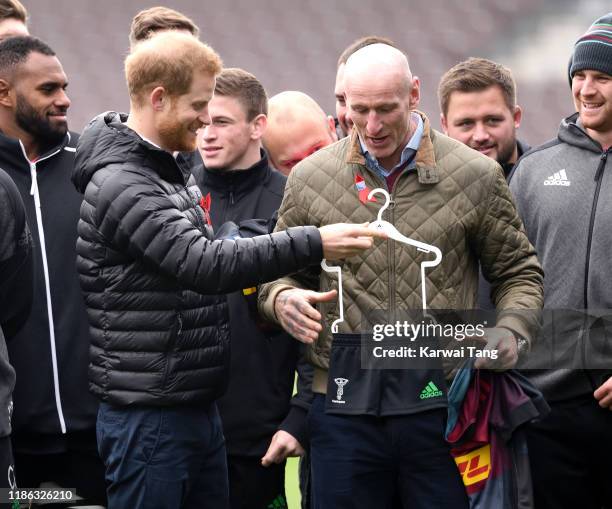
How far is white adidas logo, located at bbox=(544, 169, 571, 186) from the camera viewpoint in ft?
10.8

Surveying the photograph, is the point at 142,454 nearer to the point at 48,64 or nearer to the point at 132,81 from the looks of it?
the point at 132,81

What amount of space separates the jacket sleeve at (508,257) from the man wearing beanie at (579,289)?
0.28 m

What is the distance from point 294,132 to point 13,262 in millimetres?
1547

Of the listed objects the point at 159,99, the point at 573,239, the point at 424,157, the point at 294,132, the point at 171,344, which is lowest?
the point at 171,344

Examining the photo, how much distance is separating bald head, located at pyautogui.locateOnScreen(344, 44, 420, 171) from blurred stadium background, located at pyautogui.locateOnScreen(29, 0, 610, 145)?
7.94m

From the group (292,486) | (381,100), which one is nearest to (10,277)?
(381,100)

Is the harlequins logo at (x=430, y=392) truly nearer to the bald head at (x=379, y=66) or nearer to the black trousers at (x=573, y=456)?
the black trousers at (x=573, y=456)

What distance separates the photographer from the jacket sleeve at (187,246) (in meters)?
2.68

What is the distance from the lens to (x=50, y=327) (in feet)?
11.1

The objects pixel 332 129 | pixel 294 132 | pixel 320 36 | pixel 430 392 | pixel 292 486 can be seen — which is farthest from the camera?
pixel 320 36

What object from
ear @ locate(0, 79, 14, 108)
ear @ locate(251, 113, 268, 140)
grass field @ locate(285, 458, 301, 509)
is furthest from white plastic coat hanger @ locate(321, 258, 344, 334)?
grass field @ locate(285, 458, 301, 509)

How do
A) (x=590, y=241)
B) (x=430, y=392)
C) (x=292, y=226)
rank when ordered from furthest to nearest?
(x=590, y=241) < (x=292, y=226) < (x=430, y=392)

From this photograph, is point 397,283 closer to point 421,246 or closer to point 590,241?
point 421,246

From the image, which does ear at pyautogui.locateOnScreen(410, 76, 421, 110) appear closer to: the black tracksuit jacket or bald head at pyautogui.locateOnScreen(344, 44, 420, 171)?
bald head at pyautogui.locateOnScreen(344, 44, 420, 171)
